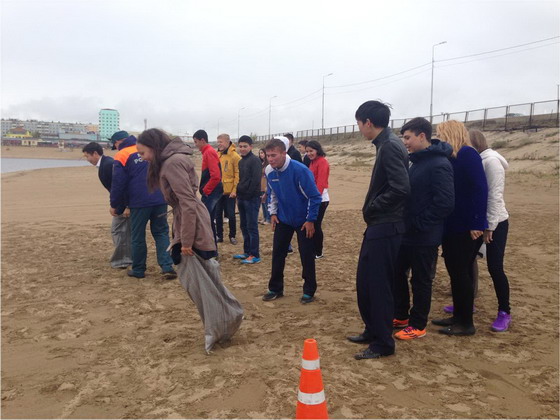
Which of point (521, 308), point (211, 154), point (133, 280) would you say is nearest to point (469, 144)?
point (521, 308)

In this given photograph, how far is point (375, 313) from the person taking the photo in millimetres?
3717

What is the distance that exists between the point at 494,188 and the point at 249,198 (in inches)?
158

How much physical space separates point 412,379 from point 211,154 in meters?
4.88

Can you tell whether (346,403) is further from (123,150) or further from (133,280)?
(123,150)

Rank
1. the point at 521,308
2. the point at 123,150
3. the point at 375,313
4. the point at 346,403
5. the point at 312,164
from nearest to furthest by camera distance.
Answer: the point at 346,403 → the point at 375,313 → the point at 521,308 → the point at 123,150 → the point at 312,164

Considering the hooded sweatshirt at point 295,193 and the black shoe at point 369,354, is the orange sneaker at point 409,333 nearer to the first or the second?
the black shoe at point 369,354

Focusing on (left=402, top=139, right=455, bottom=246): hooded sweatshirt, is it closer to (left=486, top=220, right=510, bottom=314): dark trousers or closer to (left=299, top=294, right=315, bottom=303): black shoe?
(left=486, top=220, right=510, bottom=314): dark trousers

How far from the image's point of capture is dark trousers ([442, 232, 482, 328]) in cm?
408

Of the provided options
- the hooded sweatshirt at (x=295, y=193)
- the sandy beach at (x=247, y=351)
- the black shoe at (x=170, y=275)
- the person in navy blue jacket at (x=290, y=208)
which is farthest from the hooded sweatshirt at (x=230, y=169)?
the hooded sweatshirt at (x=295, y=193)

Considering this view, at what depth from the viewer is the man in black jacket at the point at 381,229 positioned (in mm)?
3607

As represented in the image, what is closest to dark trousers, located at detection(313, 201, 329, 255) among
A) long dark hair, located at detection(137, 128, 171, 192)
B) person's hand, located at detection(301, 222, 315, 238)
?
person's hand, located at detection(301, 222, 315, 238)

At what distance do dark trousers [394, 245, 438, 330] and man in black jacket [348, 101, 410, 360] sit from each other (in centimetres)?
35

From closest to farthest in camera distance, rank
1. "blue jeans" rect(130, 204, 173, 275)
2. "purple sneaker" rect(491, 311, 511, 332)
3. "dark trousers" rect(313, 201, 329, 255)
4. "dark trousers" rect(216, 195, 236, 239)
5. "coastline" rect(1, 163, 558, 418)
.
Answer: "coastline" rect(1, 163, 558, 418)
"purple sneaker" rect(491, 311, 511, 332)
"blue jeans" rect(130, 204, 173, 275)
"dark trousers" rect(313, 201, 329, 255)
"dark trousers" rect(216, 195, 236, 239)

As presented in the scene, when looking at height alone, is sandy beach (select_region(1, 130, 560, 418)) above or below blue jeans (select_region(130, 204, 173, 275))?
below
